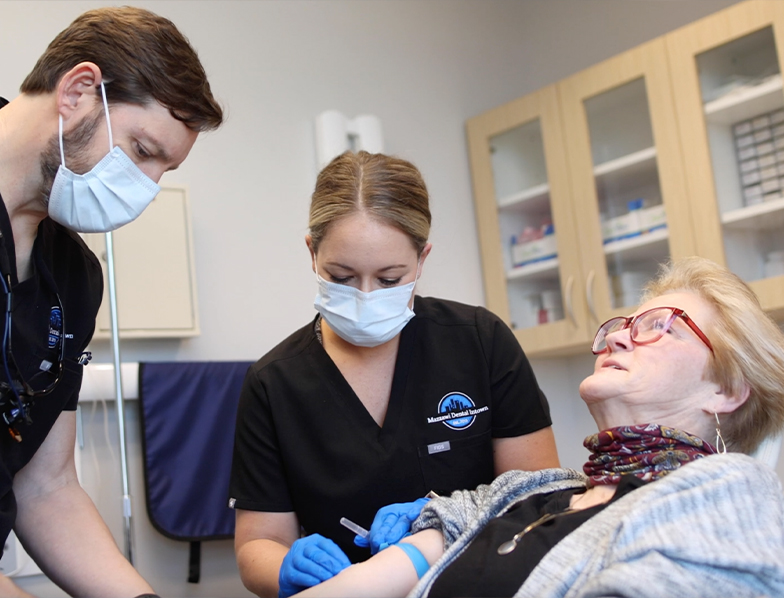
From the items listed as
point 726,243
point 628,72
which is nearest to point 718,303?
point 726,243

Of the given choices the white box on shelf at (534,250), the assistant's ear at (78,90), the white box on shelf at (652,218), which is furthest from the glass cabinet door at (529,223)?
the assistant's ear at (78,90)

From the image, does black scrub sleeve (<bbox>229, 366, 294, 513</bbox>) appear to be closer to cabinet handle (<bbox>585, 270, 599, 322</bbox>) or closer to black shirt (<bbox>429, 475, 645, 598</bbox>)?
black shirt (<bbox>429, 475, 645, 598</bbox>)

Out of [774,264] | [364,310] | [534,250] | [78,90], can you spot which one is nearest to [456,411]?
[364,310]

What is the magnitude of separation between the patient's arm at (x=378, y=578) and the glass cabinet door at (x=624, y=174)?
1717mm

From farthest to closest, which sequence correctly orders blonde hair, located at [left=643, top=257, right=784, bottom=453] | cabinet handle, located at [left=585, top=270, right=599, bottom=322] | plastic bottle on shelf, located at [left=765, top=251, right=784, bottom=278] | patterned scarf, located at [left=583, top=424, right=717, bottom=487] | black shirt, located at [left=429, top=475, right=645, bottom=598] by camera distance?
cabinet handle, located at [left=585, top=270, right=599, bottom=322], plastic bottle on shelf, located at [left=765, top=251, right=784, bottom=278], blonde hair, located at [left=643, top=257, right=784, bottom=453], patterned scarf, located at [left=583, top=424, right=717, bottom=487], black shirt, located at [left=429, top=475, right=645, bottom=598]

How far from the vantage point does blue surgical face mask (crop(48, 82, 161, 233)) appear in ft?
4.20

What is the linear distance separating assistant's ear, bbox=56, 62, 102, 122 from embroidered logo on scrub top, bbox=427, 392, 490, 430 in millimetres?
806

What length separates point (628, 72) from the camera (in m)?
2.80

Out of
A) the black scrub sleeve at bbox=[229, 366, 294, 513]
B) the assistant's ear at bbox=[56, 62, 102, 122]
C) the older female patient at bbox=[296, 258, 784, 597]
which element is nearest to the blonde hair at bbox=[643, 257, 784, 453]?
the older female patient at bbox=[296, 258, 784, 597]

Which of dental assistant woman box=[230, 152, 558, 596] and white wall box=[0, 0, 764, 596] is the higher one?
white wall box=[0, 0, 764, 596]

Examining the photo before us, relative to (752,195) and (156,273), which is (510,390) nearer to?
(156,273)

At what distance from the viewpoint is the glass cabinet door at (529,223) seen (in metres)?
2.94

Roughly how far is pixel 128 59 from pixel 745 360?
107 centimetres

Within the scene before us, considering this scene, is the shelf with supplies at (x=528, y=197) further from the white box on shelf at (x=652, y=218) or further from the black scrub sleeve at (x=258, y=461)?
the black scrub sleeve at (x=258, y=461)
